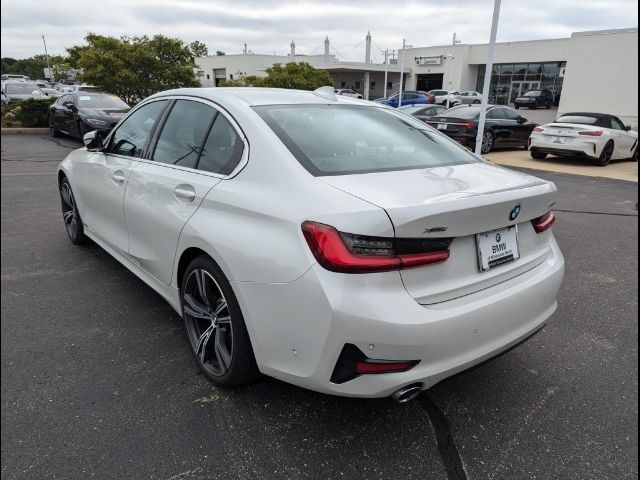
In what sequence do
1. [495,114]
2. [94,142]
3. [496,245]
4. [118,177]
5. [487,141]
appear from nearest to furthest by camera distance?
[496,245] < [118,177] < [94,142] < [487,141] < [495,114]

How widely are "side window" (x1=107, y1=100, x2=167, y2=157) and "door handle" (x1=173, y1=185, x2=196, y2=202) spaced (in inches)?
34.2

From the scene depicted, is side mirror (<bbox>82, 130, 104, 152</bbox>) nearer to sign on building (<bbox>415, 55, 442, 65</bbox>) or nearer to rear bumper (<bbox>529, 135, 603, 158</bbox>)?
rear bumper (<bbox>529, 135, 603, 158</bbox>)

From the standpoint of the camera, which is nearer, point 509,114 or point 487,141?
point 487,141

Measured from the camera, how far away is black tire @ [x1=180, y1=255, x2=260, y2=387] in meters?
2.32

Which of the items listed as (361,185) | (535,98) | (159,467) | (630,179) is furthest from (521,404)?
(535,98)

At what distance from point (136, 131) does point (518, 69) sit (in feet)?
153

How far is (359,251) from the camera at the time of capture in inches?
73.2

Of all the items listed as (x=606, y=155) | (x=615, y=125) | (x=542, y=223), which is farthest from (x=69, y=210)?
(x=615, y=125)

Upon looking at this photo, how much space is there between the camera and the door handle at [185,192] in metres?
2.61

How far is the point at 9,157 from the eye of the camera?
433 inches

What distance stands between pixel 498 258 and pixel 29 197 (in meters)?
6.96

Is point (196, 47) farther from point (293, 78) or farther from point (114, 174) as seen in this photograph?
point (114, 174)

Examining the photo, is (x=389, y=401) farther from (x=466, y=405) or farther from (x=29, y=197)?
(x=29, y=197)

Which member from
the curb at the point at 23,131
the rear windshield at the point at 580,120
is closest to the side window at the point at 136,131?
the rear windshield at the point at 580,120
